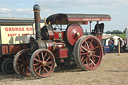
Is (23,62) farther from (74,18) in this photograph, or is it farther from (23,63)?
(74,18)

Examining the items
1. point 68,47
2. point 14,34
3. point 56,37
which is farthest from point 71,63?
point 14,34

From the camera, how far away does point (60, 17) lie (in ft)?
25.3

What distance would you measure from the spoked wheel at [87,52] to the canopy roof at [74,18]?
2.21 ft

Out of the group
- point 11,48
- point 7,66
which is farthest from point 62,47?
point 7,66

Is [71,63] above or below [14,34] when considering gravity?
below

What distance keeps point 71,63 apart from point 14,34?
20.3 ft

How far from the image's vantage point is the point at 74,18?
23.5ft

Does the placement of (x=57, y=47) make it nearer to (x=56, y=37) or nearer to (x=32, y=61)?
(x=56, y=37)

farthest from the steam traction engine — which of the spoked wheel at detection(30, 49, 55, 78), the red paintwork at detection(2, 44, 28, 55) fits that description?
the red paintwork at detection(2, 44, 28, 55)

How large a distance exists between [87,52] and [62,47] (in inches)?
35.6

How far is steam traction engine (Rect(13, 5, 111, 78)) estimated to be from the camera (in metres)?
A: 6.68

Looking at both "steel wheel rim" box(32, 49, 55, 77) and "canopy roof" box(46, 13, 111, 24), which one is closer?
"steel wheel rim" box(32, 49, 55, 77)

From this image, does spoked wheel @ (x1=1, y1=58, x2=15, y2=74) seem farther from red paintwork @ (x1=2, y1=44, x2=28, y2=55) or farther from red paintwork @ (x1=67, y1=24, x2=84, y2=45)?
red paintwork @ (x1=67, y1=24, x2=84, y2=45)

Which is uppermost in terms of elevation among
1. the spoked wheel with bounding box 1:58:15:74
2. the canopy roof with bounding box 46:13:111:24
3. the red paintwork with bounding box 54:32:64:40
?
the canopy roof with bounding box 46:13:111:24
